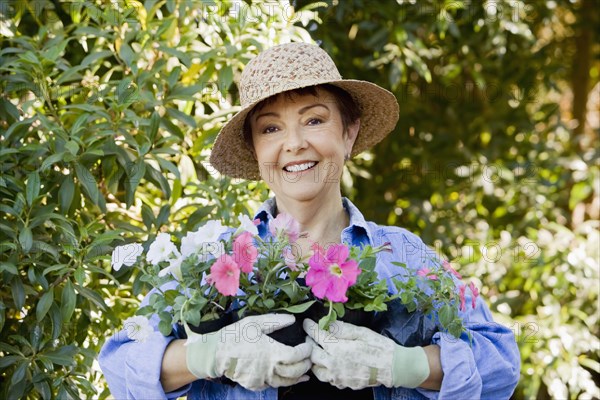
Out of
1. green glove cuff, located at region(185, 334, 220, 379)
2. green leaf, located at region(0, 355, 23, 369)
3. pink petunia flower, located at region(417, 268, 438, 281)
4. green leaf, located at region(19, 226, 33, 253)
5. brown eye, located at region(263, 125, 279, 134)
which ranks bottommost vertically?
green leaf, located at region(0, 355, 23, 369)

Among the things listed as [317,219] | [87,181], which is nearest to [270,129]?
[317,219]

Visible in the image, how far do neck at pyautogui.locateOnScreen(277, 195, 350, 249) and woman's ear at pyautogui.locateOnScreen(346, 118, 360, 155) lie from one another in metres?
0.12

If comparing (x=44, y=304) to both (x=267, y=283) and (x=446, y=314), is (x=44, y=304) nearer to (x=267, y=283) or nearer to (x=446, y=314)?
(x=267, y=283)

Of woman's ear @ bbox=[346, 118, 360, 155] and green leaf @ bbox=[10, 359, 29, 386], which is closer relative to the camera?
woman's ear @ bbox=[346, 118, 360, 155]

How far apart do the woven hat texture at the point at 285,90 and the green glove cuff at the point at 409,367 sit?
567mm

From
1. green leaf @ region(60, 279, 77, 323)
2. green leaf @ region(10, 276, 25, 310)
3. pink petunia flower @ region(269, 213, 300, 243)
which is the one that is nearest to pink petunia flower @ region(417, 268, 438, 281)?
pink petunia flower @ region(269, 213, 300, 243)

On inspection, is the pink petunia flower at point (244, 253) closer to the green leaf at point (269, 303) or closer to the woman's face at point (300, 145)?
the green leaf at point (269, 303)

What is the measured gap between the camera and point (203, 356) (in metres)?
1.49

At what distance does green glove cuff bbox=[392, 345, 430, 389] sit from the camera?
148 centimetres

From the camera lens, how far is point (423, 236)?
3545 mm

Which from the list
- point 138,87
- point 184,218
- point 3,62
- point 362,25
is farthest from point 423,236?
point 3,62

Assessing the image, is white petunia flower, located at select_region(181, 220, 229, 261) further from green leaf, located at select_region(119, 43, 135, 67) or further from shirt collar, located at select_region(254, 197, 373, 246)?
green leaf, located at select_region(119, 43, 135, 67)

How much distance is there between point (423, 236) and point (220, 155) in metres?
1.73

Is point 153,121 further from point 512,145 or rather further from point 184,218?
point 512,145
